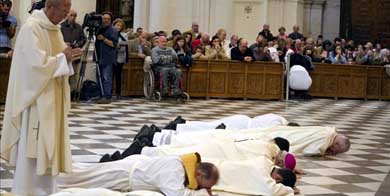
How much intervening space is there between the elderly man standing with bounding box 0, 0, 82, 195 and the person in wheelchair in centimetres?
1128

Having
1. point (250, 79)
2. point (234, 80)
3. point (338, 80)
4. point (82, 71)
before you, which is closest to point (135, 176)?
point (82, 71)

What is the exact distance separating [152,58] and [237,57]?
2949 mm

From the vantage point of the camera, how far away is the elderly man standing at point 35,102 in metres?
6.59

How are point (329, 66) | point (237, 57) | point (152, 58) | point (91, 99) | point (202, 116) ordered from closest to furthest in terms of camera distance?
point (202, 116) < point (91, 99) < point (152, 58) < point (237, 57) < point (329, 66)

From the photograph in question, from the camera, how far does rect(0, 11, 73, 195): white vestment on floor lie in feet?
21.6

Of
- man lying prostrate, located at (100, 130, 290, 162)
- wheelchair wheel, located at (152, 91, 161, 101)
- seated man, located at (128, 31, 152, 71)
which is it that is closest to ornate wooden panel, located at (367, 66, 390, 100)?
seated man, located at (128, 31, 152, 71)

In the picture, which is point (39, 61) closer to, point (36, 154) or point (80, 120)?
point (36, 154)

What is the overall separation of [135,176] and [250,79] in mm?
13365

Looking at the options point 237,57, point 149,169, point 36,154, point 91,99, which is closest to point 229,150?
point 149,169

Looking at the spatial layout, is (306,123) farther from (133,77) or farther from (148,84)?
Result: (133,77)

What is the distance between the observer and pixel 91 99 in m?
17.1

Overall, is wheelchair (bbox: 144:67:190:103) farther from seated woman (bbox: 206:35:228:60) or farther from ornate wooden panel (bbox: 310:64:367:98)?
ornate wooden panel (bbox: 310:64:367:98)

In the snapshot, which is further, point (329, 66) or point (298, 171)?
point (329, 66)

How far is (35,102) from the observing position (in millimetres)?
6648
